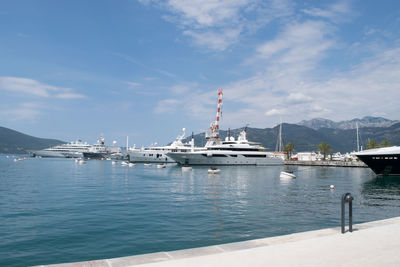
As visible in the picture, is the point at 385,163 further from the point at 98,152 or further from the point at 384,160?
the point at 98,152

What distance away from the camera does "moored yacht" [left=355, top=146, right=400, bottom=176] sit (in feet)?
163

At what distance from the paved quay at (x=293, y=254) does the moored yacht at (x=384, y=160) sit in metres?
50.1

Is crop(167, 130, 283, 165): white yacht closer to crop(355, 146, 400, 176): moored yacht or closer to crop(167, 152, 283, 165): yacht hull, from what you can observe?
crop(167, 152, 283, 165): yacht hull

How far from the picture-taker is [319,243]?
6922 mm

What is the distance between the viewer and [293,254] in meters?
6.07

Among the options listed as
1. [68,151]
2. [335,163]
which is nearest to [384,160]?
[335,163]

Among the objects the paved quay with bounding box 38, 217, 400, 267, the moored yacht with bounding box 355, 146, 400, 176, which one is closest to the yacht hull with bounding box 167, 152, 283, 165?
the moored yacht with bounding box 355, 146, 400, 176

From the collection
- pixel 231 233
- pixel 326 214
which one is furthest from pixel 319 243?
pixel 326 214

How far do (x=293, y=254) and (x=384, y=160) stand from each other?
5431 cm

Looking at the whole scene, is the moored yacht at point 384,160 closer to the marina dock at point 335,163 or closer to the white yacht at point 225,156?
the white yacht at point 225,156

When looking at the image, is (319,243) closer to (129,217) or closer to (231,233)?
(231,233)

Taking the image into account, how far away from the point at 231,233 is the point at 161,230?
10.4ft

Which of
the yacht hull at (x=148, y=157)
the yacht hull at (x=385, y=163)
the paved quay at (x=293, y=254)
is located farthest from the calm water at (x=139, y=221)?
the yacht hull at (x=148, y=157)

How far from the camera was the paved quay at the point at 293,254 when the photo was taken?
18.4 feet
